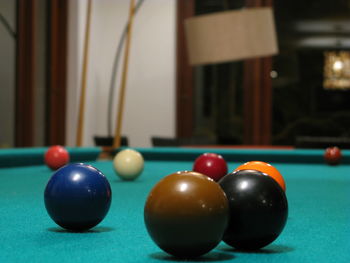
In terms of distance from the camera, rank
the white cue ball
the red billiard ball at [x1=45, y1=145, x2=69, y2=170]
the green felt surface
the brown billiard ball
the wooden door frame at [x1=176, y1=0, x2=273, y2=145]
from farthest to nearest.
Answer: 1. the wooden door frame at [x1=176, y1=0, x2=273, y2=145]
2. the green felt surface
3. the red billiard ball at [x1=45, y1=145, x2=69, y2=170]
4. the white cue ball
5. the brown billiard ball

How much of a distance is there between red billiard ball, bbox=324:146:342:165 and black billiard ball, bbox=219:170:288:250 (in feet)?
10.3

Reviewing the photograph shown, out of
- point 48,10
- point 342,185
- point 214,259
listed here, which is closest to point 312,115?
point 48,10

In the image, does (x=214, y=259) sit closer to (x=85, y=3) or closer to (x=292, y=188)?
(x=292, y=188)

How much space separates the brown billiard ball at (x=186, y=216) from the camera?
1357 millimetres

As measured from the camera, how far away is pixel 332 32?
862 centimetres

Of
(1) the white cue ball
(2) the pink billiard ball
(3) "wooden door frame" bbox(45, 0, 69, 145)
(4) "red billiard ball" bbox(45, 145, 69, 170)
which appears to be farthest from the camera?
(3) "wooden door frame" bbox(45, 0, 69, 145)

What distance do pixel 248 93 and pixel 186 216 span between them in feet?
24.1

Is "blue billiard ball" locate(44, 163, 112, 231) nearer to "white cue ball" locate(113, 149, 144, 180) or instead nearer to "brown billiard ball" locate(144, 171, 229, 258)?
"brown billiard ball" locate(144, 171, 229, 258)

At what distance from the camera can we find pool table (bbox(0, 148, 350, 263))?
4.69ft

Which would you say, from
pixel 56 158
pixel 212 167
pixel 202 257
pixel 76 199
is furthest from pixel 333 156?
pixel 202 257

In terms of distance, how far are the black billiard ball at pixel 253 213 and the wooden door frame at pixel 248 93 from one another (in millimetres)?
7109

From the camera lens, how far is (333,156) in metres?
4.54

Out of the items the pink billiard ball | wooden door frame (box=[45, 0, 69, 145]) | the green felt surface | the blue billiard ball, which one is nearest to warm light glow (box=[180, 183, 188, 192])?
the blue billiard ball

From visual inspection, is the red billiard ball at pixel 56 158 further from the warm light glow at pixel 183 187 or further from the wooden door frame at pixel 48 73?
the wooden door frame at pixel 48 73
